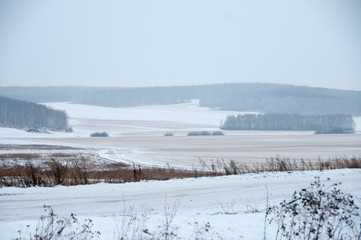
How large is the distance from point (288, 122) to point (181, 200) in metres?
113

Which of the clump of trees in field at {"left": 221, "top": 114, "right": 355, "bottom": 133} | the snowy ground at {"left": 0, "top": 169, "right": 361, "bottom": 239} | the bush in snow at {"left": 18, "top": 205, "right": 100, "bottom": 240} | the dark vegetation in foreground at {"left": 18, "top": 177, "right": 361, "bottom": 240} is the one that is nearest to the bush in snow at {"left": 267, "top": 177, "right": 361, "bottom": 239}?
the dark vegetation in foreground at {"left": 18, "top": 177, "right": 361, "bottom": 240}

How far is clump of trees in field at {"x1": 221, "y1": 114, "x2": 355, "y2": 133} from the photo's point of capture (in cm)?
11200

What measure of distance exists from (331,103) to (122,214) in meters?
176

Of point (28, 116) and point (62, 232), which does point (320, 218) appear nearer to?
point (62, 232)

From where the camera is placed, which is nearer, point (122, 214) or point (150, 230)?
point (150, 230)

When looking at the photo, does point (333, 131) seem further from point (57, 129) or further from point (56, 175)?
point (56, 175)

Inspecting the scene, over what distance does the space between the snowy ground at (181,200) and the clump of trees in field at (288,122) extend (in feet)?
333

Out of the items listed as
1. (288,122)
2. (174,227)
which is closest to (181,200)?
(174,227)

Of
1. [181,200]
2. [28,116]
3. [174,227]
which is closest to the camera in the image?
[174,227]

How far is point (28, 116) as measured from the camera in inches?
4614

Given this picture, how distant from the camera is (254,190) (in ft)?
42.2

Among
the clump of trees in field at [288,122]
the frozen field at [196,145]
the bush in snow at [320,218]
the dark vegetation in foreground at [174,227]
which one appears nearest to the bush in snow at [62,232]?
the dark vegetation in foreground at [174,227]

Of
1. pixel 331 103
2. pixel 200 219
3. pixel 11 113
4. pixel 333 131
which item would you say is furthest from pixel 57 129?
pixel 331 103

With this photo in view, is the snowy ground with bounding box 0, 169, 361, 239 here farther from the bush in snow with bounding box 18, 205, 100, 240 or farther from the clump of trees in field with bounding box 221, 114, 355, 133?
the clump of trees in field with bounding box 221, 114, 355, 133
